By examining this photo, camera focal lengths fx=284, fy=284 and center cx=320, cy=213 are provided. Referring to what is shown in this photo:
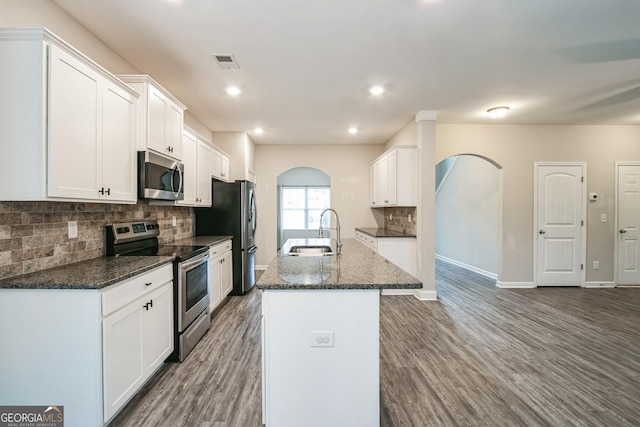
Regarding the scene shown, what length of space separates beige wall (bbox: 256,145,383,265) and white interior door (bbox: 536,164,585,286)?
296 centimetres

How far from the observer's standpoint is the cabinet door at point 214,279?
339cm

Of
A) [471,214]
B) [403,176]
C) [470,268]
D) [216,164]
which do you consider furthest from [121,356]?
[471,214]

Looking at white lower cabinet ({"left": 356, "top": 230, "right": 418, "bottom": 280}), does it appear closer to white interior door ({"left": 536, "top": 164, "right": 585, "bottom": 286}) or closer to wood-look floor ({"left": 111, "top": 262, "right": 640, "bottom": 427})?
wood-look floor ({"left": 111, "top": 262, "right": 640, "bottom": 427})

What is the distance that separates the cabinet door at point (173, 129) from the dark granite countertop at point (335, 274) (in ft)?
5.12

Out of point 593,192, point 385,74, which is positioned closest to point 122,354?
point 385,74

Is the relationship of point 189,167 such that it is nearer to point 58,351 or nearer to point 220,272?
point 220,272

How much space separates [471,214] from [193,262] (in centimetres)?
561

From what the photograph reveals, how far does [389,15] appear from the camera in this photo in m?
2.05

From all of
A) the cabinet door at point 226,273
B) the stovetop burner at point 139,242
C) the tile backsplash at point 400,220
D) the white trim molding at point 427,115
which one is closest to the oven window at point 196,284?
the stovetop burner at point 139,242

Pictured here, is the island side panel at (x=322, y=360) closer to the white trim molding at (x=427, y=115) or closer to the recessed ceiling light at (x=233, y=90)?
the recessed ceiling light at (x=233, y=90)

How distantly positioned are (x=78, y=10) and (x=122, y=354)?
2361mm

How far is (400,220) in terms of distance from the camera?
5.23m

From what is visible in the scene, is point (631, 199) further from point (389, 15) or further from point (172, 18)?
point (172, 18)

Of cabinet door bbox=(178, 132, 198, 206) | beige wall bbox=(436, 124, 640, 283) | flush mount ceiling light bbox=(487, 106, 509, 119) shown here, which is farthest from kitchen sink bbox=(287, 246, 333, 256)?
flush mount ceiling light bbox=(487, 106, 509, 119)
